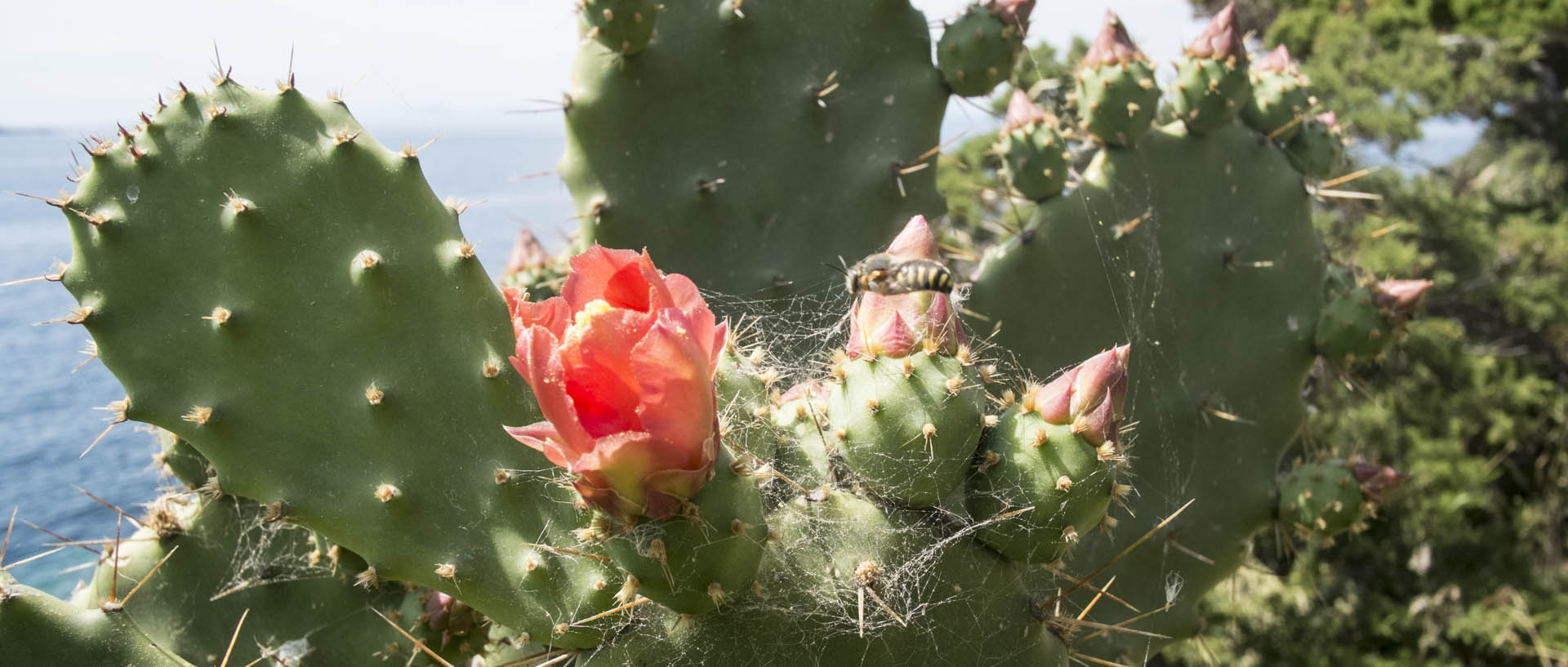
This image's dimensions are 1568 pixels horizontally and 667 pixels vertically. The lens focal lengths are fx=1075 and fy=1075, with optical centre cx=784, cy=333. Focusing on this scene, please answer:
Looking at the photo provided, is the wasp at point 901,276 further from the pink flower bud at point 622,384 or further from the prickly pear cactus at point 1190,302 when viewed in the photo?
the prickly pear cactus at point 1190,302

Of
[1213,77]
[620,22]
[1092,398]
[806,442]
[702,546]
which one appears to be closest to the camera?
[702,546]

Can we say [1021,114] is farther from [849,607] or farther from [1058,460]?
[849,607]

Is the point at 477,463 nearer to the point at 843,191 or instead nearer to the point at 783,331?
the point at 783,331

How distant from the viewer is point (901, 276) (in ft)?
3.67

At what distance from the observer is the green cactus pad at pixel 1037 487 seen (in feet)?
3.61

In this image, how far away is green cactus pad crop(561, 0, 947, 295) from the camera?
191 centimetres

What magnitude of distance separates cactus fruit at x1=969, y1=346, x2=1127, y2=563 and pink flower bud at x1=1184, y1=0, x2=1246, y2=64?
3.88ft

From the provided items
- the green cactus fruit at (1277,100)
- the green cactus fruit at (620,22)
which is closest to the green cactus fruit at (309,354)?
the green cactus fruit at (620,22)

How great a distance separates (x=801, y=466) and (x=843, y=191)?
2.92 ft

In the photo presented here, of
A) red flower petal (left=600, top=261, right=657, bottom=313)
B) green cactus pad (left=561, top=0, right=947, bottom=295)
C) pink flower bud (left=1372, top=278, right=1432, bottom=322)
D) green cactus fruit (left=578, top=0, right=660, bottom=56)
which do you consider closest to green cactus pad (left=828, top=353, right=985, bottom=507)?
red flower petal (left=600, top=261, right=657, bottom=313)

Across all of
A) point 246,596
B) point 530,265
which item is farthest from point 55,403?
point 246,596

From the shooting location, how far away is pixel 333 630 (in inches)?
62.2

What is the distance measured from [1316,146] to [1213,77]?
0.34 meters

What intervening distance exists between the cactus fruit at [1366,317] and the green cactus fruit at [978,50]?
2.62ft
